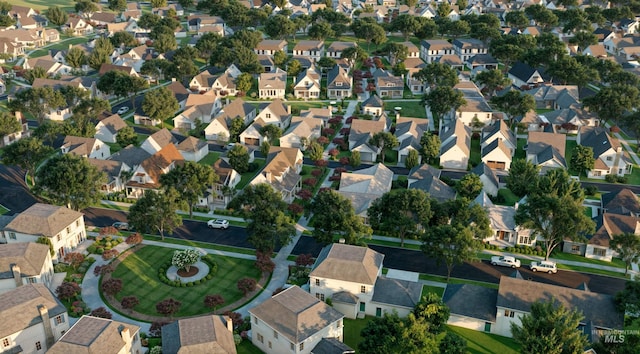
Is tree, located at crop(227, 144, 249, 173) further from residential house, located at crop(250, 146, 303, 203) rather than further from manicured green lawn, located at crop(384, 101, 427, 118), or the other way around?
manicured green lawn, located at crop(384, 101, 427, 118)

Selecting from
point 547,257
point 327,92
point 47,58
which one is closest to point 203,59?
point 47,58

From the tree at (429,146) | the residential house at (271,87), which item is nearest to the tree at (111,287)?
the tree at (429,146)

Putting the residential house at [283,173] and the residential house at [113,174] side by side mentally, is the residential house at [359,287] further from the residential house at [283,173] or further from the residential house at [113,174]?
the residential house at [113,174]

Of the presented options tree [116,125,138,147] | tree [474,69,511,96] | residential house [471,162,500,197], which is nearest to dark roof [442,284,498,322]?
residential house [471,162,500,197]

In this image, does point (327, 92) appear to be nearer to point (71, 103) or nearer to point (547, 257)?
point (71, 103)

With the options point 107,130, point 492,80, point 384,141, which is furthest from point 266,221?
point 492,80

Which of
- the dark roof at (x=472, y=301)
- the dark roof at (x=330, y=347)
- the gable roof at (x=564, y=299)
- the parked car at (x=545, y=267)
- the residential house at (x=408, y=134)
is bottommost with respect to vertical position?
the residential house at (x=408, y=134)
